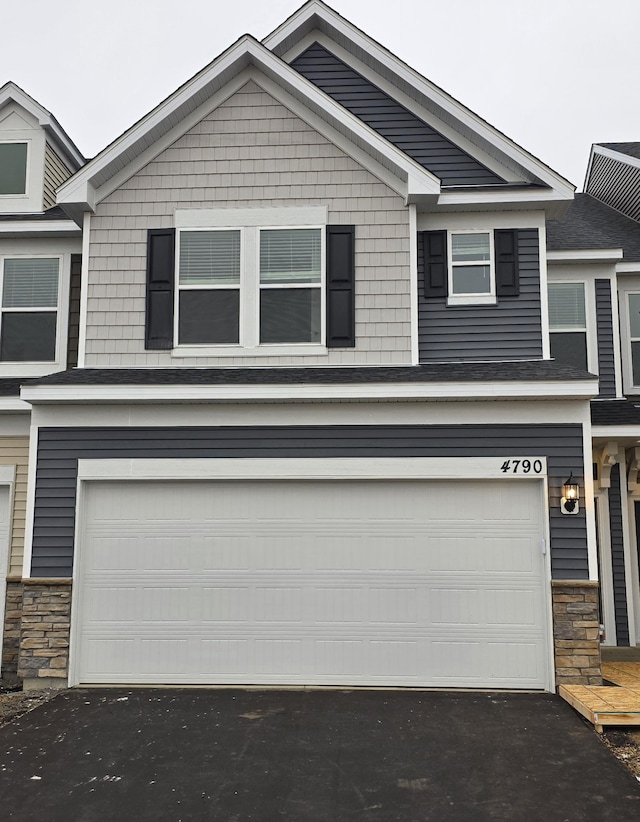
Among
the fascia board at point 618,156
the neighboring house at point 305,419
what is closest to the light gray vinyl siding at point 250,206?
the neighboring house at point 305,419

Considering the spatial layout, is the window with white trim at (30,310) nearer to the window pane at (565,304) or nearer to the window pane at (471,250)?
the window pane at (471,250)

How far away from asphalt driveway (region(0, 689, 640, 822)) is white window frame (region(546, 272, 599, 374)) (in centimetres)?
515

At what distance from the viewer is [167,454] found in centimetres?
838

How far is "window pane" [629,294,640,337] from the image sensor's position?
11.0m

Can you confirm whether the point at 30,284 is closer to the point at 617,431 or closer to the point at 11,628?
the point at 11,628

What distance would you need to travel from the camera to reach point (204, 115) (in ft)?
30.5

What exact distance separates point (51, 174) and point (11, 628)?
265 inches

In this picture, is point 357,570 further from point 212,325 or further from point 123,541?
point 212,325

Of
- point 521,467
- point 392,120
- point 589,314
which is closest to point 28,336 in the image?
point 392,120

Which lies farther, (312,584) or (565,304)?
(565,304)

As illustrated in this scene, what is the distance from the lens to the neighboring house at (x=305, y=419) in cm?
798

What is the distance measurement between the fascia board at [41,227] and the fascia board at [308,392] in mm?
2900

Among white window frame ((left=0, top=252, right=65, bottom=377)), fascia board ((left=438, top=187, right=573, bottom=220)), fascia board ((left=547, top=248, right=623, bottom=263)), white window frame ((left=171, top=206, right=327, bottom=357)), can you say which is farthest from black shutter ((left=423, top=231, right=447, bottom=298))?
white window frame ((left=0, top=252, right=65, bottom=377))

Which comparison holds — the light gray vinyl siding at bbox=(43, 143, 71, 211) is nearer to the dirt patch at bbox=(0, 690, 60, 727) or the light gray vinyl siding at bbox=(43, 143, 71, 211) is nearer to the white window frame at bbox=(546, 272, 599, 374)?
the dirt patch at bbox=(0, 690, 60, 727)
